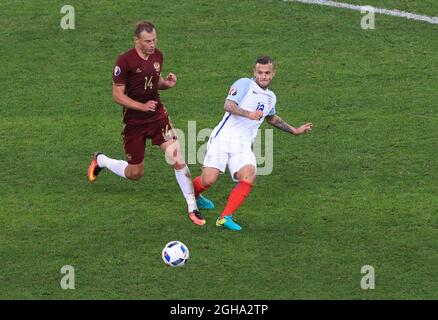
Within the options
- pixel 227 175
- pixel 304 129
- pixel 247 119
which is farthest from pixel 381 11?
pixel 247 119

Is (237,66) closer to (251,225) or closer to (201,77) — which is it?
(201,77)

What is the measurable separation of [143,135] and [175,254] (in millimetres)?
2055

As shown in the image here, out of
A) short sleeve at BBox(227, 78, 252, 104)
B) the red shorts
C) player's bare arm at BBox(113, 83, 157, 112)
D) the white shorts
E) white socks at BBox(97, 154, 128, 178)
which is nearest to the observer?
player's bare arm at BBox(113, 83, 157, 112)

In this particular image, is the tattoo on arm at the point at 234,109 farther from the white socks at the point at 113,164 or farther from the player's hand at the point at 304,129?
the white socks at the point at 113,164

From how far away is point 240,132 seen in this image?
43.7ft

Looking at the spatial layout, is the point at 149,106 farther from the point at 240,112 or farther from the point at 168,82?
the point at 240,112

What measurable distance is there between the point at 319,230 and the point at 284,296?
5.29 ft

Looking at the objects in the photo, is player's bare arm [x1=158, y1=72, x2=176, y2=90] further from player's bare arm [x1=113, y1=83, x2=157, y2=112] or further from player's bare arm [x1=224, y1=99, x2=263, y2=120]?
player's bare arm [x1=224, y1=99, x2=263, y2=120]

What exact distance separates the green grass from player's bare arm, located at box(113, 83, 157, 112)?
1.22m

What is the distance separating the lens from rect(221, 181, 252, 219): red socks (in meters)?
12.8

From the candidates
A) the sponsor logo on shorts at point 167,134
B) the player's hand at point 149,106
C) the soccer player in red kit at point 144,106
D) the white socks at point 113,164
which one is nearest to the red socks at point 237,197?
the soccer player in red kit at point 144,106

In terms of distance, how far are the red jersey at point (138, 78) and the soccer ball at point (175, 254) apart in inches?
77.6

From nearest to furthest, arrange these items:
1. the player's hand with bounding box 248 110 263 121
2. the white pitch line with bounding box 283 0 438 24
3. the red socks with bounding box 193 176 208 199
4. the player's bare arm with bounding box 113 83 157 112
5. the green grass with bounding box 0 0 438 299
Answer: the green grass with bounding box 0 0 438 299
the player's hand with bounding box 248 110 263 121
the player's bare arm with bounding box 113 83 157 112
the red socks with bounding box 193 176 208 199
the white pitch line with bounding box 283 0 438 24

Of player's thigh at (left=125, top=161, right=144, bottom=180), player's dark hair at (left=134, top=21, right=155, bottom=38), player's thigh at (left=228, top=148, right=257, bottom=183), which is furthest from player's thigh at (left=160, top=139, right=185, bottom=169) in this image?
player's dark hair at (left=134, top=21, right=155, bottom=38)
